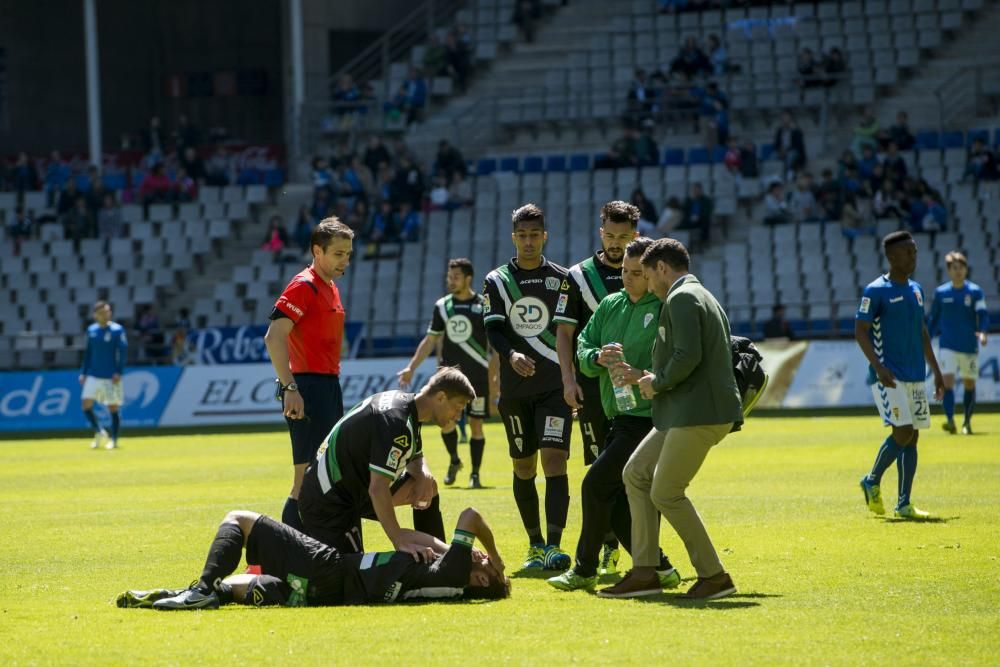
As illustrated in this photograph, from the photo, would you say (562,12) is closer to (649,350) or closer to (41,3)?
(41,3)

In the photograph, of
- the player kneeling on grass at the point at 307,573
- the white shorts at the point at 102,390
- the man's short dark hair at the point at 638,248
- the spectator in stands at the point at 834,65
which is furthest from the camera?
the spectator in stands at the point at 834,65

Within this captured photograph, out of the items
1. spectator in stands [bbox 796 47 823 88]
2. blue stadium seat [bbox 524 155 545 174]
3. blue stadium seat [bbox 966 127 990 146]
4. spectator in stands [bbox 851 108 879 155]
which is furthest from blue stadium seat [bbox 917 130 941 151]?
blue stadium seat [bbox 524 155 545 174]

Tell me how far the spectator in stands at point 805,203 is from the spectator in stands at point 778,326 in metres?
4.33

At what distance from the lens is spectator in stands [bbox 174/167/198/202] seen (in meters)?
38.8

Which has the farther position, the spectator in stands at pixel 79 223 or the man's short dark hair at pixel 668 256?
the spectator in stands at pixel 79 223

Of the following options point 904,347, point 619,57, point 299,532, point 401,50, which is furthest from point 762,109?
point 299,532

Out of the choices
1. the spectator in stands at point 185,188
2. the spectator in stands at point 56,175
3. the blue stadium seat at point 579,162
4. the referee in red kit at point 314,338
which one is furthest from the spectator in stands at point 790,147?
the referee in red kit at point 314,338

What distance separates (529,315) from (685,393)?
7.87 feet

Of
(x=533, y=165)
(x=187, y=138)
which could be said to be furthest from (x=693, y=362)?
(x=187, y=138)

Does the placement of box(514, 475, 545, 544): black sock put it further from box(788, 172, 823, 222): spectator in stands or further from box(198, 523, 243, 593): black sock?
box(788, 172, 823, 222): spectator in stands

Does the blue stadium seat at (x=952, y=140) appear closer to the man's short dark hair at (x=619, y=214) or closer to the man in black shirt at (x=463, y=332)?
the man in black shirt at (x=463, y=332)

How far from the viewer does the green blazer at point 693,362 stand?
8.38m

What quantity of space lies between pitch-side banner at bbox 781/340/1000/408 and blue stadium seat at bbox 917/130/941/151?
7499 mm

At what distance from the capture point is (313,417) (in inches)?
415
